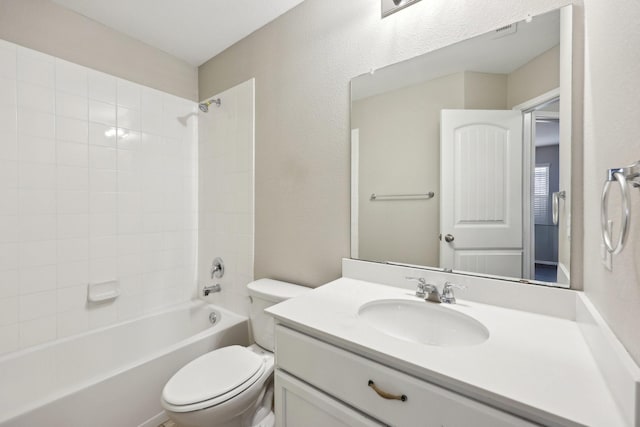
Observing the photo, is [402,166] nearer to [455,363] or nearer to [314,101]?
[314,101]

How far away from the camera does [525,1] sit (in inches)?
38.0

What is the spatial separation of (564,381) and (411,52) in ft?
4.16

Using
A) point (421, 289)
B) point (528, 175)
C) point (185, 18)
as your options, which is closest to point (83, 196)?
point (185, 18)

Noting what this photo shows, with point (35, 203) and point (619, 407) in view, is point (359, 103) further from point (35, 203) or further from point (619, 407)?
point (35, 203)

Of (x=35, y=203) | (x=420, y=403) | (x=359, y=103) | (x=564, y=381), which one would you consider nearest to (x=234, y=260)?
(x=35, y=203)

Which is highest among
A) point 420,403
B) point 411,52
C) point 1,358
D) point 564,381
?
point 411,52

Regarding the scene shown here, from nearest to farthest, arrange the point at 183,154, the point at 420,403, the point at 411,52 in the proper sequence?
the point at 420,403 → the point at 411,52 → the point at 183,154

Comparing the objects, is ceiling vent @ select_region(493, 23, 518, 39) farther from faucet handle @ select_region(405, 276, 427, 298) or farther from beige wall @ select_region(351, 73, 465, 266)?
faucet handle @ select_region(405, 276, 427, 298)

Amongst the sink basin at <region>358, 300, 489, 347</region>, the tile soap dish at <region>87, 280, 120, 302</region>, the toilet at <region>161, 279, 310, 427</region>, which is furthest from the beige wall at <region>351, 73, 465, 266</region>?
the tile soap dish at <region>87, 280, 120, 302</region>

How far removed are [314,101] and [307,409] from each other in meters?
1.47

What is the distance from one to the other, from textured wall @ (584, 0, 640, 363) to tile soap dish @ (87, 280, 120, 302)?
2408mm

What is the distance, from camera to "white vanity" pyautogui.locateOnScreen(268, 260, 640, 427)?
0.53 metres

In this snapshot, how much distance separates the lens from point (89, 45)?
174 cm

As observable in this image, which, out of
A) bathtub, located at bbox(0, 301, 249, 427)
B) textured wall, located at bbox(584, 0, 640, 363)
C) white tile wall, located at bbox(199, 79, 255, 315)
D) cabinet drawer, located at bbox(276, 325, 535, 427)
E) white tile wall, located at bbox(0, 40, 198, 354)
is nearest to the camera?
textured wall, located at bbox(584, 0, 640, 363)
